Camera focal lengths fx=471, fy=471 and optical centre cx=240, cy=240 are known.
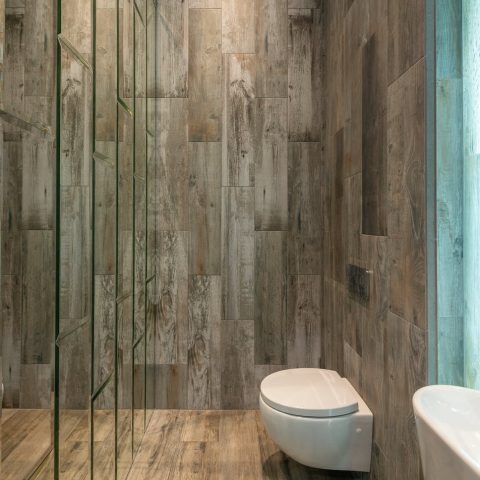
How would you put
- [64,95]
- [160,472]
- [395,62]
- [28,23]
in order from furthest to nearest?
[160,472] → [395,62] → [64,95] → [28,23]

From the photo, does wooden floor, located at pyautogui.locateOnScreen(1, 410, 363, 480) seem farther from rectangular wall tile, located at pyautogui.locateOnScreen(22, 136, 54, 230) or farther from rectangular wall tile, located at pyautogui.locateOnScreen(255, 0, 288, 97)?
rectangular wall tile, located at pyautogui.locateOnScreen(255, 0, 288, 97)

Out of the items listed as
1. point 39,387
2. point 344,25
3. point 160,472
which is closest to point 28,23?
point 39,387

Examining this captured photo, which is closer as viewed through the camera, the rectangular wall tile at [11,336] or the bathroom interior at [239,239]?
the rectangular wall tile at [11,336]

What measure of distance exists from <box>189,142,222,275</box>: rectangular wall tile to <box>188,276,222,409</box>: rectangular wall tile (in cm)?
9

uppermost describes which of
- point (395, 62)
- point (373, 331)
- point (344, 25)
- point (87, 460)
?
point (344, 25)

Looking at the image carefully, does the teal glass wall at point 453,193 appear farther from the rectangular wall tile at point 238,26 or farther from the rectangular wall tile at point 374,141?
the rectangular wall tile at point 238,26

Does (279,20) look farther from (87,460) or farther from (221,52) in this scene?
(87,460)

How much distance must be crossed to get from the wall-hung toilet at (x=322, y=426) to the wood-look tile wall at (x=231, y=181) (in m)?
0.83

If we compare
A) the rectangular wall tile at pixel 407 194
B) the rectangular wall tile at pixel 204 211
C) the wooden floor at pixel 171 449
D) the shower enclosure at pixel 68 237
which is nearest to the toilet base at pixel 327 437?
the wooden floor at pixel 171 449

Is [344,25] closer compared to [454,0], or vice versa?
[454,0]

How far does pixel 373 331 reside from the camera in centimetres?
184

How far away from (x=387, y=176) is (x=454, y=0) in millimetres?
572

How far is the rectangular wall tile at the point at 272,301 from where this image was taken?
9.09ft

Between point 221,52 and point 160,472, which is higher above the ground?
point 221,52
